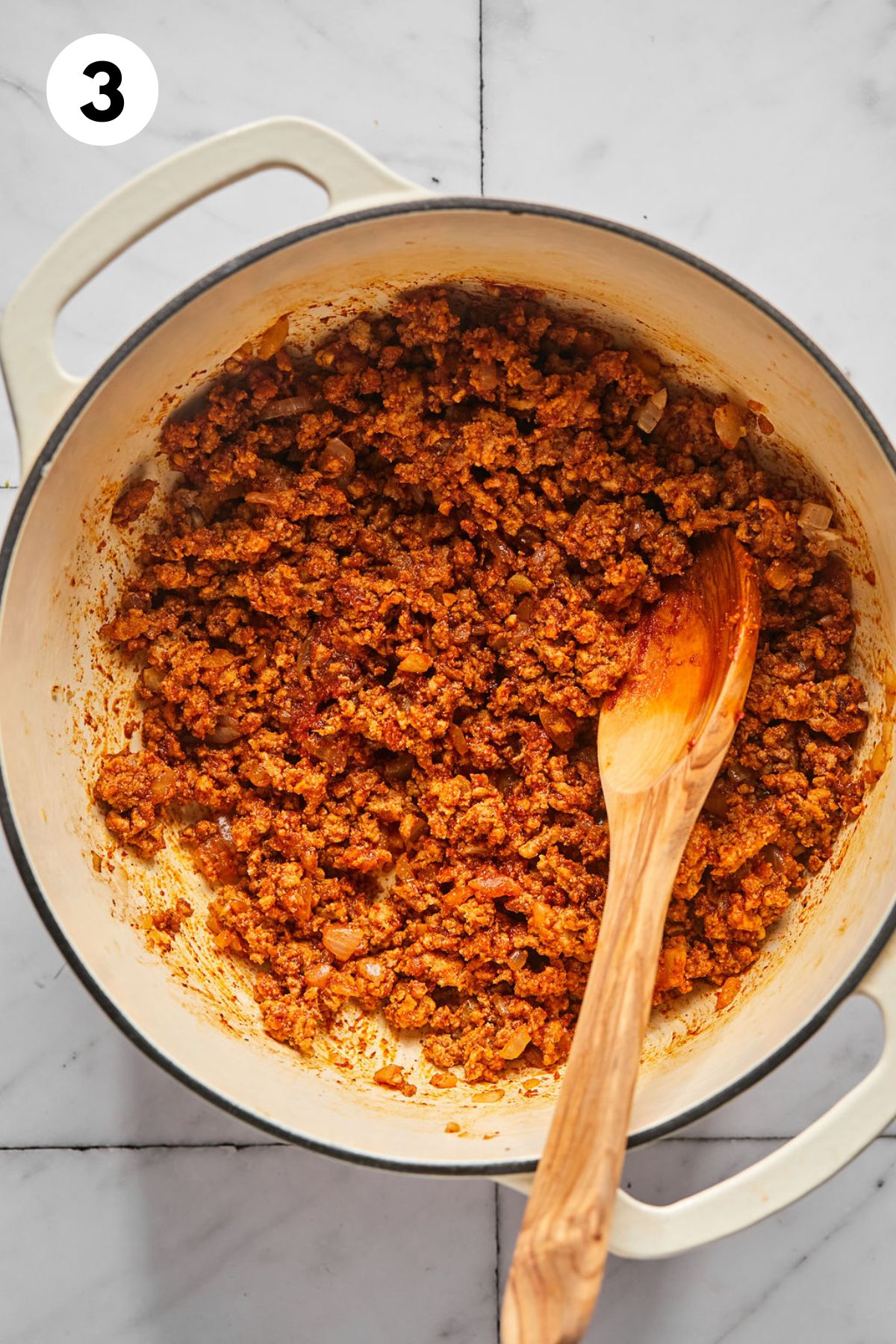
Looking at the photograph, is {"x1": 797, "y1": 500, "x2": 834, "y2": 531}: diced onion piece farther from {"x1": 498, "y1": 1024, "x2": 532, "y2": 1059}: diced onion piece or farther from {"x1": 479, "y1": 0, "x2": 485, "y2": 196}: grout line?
{"x1": 498, "y1": 1024, "x2": 532, "y2": 1059}: diced onion piece

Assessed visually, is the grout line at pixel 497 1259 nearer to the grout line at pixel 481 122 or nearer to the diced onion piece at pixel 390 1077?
the diced onion piece at pixel 390 1077

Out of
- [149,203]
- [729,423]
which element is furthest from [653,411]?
[149,203]

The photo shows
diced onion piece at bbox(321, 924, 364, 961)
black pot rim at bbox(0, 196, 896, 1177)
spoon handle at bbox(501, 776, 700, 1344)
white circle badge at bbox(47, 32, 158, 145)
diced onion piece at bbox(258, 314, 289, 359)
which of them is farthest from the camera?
white circle badge at bbox(47, 32, 158, 145)

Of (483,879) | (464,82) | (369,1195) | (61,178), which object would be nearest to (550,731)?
(483,879)

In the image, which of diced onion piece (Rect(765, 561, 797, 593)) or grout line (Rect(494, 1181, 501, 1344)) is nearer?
diced onion piece (Rect(765, 561, 797, 593))

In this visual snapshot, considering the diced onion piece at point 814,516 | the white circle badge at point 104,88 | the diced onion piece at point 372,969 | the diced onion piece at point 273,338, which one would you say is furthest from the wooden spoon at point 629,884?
the white circle badge at point 104,88

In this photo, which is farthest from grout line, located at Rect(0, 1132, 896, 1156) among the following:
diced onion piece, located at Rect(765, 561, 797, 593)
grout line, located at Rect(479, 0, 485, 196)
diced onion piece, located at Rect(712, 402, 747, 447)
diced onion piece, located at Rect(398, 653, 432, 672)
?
grout line, located at Rect(479, 0, 485, 196)

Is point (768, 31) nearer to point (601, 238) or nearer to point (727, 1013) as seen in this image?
point (601, 238)
